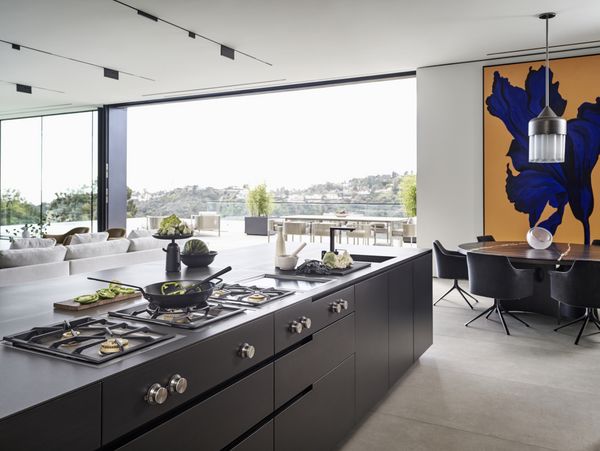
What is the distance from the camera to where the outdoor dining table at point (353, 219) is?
31.9 ft

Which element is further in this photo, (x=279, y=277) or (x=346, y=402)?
(x=279, y=277)

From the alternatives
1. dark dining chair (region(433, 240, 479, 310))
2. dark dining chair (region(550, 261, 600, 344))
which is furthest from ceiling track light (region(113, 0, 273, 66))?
dark dining chair (region(550, 261, 600, 344))

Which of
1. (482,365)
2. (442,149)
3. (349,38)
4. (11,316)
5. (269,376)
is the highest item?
(349,38)

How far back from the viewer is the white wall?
6.90 metres

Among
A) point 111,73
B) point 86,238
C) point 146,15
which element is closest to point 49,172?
point 111,73

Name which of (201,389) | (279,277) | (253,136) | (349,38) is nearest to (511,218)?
(349,38)

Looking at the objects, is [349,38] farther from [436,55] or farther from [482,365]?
[482,365]

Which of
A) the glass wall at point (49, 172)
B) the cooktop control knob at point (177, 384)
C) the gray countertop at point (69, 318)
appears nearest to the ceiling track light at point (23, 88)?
the glass wall at point (49, 172)

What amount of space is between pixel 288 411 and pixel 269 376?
22cm

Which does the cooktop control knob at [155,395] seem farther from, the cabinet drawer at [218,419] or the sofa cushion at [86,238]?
the sofa cushion at [86,238]

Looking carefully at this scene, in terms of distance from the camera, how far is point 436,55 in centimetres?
657

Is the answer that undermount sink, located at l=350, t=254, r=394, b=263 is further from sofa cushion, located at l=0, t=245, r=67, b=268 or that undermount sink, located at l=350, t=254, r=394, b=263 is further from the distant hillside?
the distant hillside

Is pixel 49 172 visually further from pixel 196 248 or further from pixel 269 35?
pixel 196 248

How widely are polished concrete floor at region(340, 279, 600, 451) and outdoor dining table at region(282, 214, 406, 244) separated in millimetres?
5273
